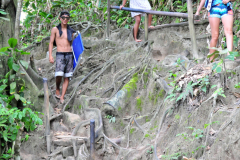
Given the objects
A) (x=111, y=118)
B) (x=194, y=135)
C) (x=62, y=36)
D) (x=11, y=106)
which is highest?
(x=62, y=36)

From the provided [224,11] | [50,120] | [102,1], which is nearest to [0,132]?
[50,120]

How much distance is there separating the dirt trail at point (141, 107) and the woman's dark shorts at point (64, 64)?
1.52ft

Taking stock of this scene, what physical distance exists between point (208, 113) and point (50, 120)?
3.15 m

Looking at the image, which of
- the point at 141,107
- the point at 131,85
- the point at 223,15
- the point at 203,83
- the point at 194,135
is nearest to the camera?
the point at 194,135

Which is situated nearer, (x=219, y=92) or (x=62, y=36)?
(x=219, y=92)

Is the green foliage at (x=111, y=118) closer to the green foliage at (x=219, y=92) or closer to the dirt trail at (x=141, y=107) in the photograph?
the dirt trail at (x=141, y=107)

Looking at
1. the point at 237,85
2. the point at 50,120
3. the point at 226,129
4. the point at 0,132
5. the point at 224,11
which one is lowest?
the point at 50,120

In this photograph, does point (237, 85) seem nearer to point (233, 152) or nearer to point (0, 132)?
point (233, 152)

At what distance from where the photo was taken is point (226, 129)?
2.95 meters

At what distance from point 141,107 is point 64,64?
215 cm

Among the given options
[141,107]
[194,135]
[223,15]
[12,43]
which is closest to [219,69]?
[194,135]

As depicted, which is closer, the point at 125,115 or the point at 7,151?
the point at 7,151

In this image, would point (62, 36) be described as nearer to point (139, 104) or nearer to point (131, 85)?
point (131, 85)

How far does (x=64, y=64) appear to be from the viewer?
629 cm
